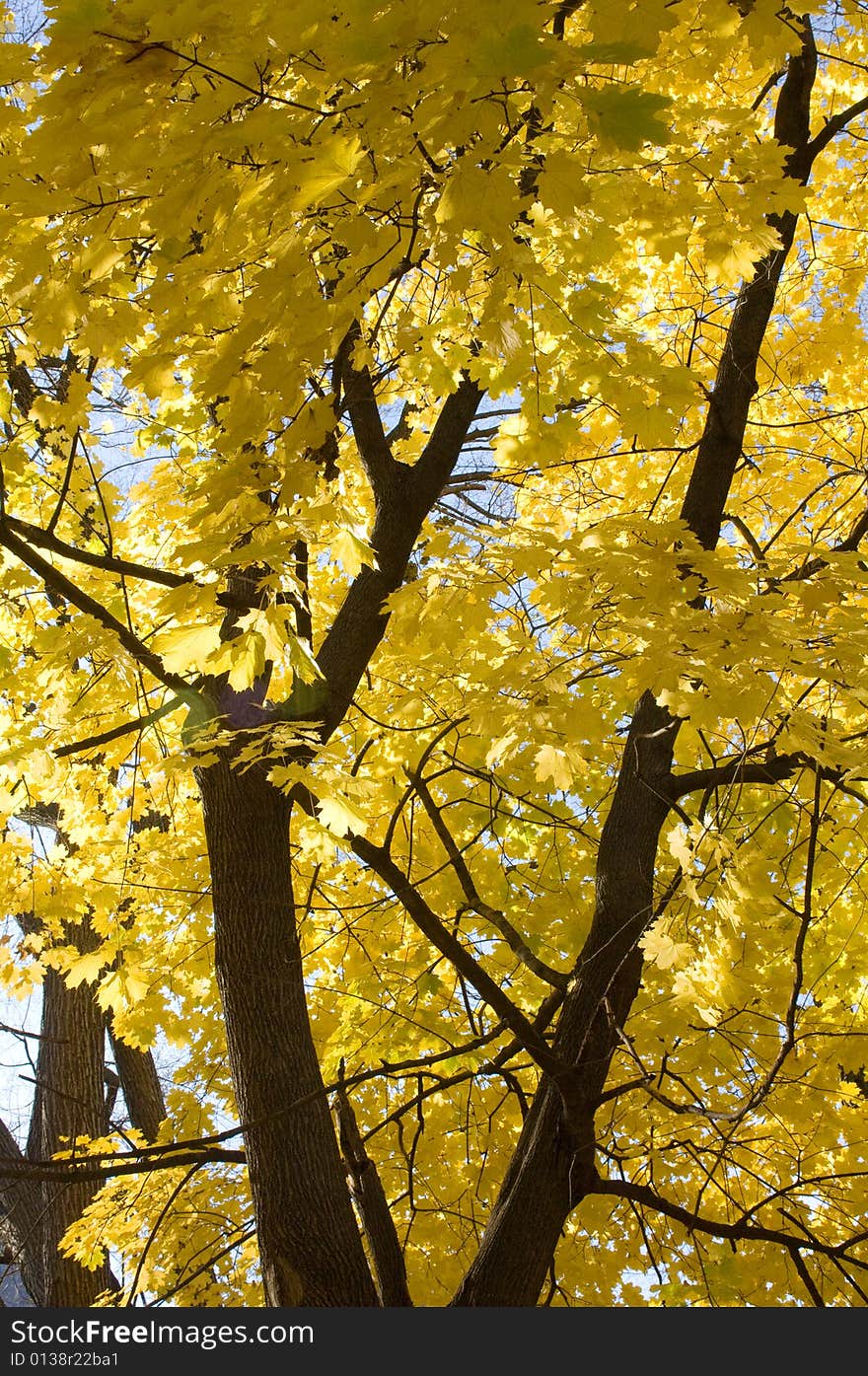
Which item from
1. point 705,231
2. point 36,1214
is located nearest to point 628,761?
point 705,231

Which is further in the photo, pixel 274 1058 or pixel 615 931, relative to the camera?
pixel 615 931

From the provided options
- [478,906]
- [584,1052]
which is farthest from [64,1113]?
[584,1052]

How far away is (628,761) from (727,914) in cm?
108

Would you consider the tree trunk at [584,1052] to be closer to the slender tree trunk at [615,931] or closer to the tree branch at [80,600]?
the slender tree trunk at [615,931]

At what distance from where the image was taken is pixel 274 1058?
2992 mm

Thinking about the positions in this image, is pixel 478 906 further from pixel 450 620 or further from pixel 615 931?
pixel 450 620

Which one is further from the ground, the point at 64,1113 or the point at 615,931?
the point at 64,1113

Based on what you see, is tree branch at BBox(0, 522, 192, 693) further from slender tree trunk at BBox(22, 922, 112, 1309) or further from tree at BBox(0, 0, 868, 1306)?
slender tree trunk at BBox(22, 922, 112, 1309)

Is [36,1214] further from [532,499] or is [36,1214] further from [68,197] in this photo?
[68,197]

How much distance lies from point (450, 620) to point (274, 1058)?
1471 millimetres

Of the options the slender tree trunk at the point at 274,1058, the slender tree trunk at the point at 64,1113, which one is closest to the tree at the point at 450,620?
the slender tree trunk at the point at 274,1058

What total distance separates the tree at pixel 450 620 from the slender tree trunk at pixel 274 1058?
0.05 ft

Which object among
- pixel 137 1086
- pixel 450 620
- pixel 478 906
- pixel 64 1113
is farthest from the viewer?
pixel 137 1086

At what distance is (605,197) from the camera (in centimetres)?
248
